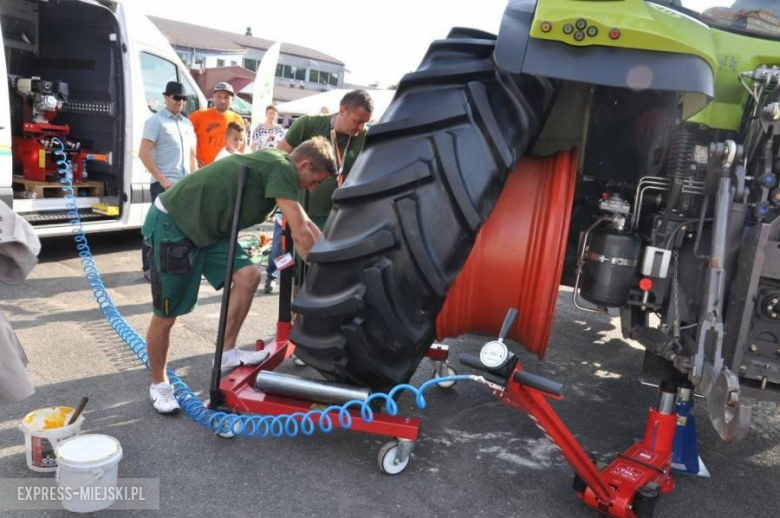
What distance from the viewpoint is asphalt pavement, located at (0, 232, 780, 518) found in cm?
242

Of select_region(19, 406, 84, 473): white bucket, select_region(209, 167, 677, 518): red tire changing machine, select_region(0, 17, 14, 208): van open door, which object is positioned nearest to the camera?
select_region(209, 167, 677, 518): red tire changing machine

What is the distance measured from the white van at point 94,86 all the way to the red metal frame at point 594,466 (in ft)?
15.4

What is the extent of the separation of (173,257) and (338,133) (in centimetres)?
144

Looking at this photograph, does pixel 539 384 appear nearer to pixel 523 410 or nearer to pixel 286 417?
pixel 523 410

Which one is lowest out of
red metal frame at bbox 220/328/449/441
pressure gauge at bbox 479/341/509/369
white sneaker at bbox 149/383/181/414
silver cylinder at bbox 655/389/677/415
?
white sneaker at bbox 149/383/181/414

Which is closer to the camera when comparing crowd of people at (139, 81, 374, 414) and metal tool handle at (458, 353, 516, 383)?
metal tool handle at (458, 353, 516, 383)

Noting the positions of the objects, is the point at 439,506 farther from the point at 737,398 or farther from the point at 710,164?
the point at 710,164

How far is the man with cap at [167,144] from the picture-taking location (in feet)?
17.1

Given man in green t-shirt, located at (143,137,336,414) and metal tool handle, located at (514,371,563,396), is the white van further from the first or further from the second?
metal tool handle, located at (514,371,563,396)

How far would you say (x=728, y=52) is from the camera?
2.35 meters

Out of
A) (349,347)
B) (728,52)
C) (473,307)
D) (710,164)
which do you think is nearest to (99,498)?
(349,347)

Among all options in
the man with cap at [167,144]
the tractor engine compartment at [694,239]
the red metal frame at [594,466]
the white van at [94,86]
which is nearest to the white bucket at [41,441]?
the red metal frame at [594,466]

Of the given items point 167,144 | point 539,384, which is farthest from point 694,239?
point 167,144

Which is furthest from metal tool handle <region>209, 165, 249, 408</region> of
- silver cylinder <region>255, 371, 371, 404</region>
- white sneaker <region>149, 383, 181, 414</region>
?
white sneaker <region>149, 383, 181, 414</region>
